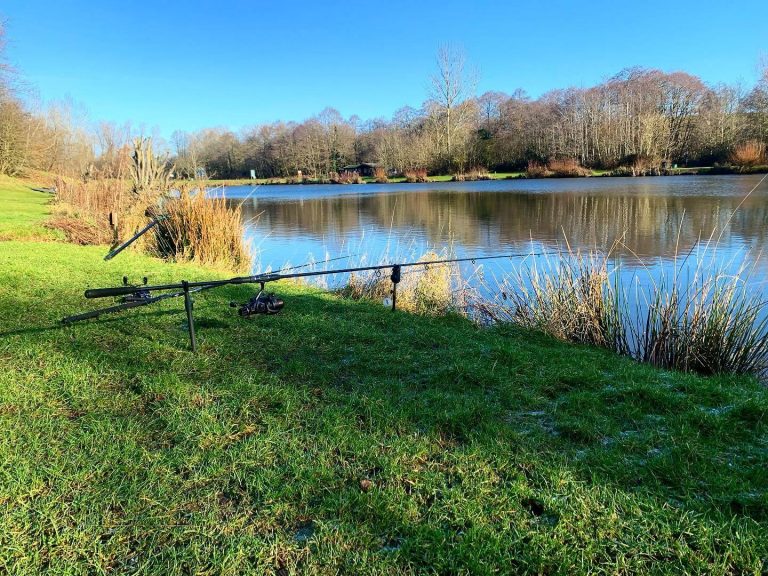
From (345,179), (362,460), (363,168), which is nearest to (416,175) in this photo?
(345,179)

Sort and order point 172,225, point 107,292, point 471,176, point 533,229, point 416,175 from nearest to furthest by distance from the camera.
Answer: point 107,292
point 172,225
point 533,229
point 471,176
point 416,175

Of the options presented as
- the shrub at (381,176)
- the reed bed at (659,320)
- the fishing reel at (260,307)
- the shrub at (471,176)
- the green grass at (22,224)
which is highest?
the shrub at (381,176)

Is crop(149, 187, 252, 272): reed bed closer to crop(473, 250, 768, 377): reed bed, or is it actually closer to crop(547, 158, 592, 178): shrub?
crop(473, 250, 768, 377): reed bed

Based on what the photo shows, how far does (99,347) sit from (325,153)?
86.0m

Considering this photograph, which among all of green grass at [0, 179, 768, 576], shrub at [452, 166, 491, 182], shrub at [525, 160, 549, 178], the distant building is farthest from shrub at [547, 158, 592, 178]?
green grass at [0, 179, 768, 576]

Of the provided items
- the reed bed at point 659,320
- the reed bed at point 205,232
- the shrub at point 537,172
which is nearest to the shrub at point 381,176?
the shrub at point 537,172

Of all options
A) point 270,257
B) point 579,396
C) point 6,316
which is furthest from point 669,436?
point 270,257

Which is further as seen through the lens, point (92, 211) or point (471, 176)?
point (471, 176)

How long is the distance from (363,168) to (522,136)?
28420 mm

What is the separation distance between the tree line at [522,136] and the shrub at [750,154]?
85 mm

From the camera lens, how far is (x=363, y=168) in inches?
3435

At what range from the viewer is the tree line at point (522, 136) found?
44.0 metres

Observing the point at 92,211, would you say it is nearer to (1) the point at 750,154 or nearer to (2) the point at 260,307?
(2) the point at 260,307

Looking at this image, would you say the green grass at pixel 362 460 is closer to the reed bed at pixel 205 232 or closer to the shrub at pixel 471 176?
the reed bed at pixel 205 232
